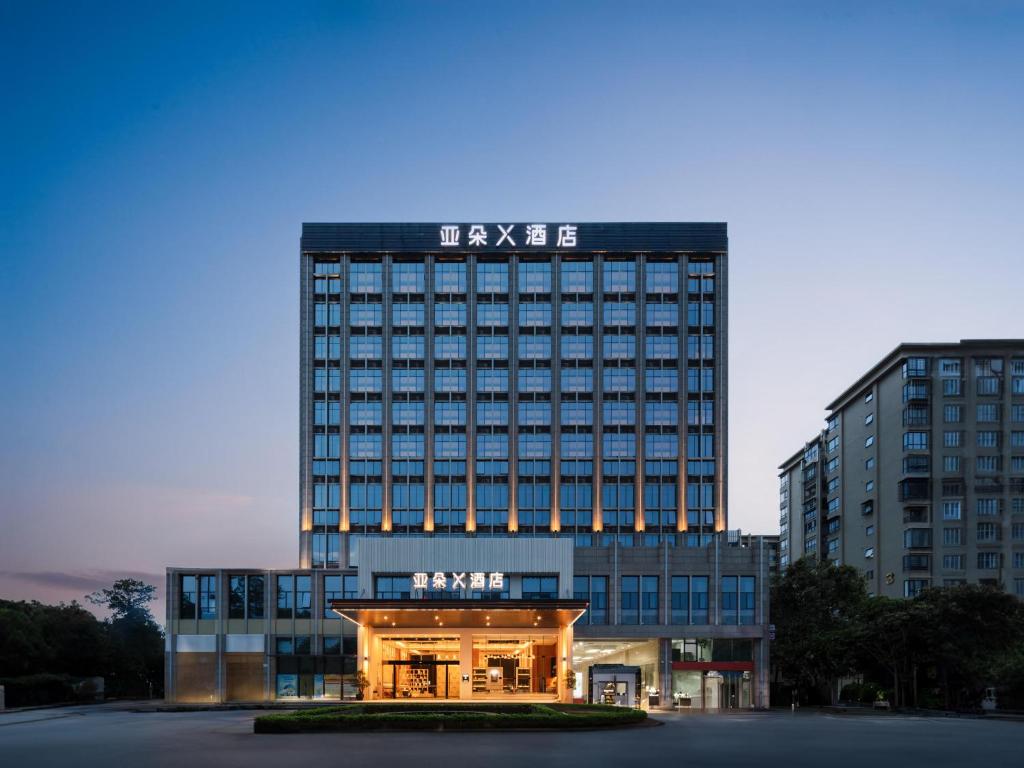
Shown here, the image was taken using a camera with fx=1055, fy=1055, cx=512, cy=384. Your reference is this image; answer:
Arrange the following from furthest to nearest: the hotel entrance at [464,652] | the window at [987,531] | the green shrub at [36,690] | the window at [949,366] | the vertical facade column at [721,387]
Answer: the window at [949,366], the window at [987,531], the vertical facade column at [721,387], the green shrub at [36,690], the hotel entrance at [464,652]

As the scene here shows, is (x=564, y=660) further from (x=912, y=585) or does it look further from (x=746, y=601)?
(x=912, y=585)

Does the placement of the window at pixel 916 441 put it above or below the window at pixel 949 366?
below

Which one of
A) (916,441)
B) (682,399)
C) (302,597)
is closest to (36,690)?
(302,597)

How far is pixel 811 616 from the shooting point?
82875 mm

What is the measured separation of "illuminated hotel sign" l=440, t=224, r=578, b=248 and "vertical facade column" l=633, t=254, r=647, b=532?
22.5ft

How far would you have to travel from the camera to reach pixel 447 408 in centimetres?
9556

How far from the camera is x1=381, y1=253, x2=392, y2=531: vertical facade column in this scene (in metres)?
93.4

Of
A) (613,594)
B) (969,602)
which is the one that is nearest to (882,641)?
(969,602)

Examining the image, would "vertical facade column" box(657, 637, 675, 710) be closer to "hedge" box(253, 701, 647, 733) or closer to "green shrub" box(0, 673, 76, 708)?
"hedge" box(253, 701, 647, 733)

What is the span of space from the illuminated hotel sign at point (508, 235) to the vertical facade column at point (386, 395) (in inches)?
239

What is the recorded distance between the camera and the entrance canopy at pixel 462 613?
5331 centimetres

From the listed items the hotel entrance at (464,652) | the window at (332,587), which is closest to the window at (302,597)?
the window at (332,587)

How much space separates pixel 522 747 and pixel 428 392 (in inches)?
2638

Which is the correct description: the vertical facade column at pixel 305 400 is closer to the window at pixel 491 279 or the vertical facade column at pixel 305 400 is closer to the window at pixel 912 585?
the window at pixel 491 279
